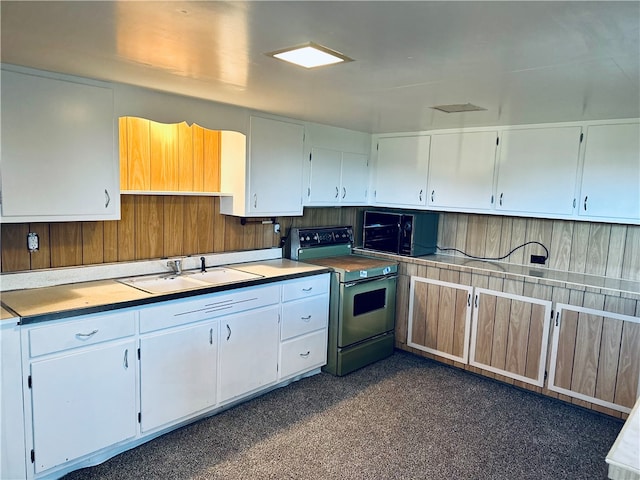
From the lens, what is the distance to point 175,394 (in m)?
2.72

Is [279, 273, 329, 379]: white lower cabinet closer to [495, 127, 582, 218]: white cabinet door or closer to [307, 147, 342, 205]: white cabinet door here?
[307, 147, 342, 205]: white cabinet door

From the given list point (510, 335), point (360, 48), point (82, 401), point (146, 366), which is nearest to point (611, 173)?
point (510, 335)

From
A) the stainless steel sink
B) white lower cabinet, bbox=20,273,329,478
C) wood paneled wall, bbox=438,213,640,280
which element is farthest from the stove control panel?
wood paneled wall, bbox=438,213,640,280

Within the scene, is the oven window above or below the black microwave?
below

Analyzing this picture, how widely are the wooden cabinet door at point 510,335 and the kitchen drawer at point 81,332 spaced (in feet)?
8.71

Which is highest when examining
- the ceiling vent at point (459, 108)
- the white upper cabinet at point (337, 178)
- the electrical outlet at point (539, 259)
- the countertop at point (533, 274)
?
the ceiling vent at point (459, 108)

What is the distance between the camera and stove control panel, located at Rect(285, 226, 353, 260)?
398 centimetres

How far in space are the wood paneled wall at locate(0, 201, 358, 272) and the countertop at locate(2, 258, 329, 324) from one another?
7.3 inches

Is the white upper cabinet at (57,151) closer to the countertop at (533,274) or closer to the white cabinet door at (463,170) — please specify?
the countertop at (533,274)

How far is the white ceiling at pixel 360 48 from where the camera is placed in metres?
1.41

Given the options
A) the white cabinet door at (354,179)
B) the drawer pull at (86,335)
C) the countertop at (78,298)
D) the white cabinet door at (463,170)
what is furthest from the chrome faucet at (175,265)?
the white cabinet door at (463,170)

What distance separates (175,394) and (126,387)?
0.33 m

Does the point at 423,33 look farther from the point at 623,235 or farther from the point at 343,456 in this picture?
the point at 623,235

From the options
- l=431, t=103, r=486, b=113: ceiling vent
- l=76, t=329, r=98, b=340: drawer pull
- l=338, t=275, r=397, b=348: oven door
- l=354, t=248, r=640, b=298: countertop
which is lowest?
l=338, t=275, r=397, b=348: oven door
